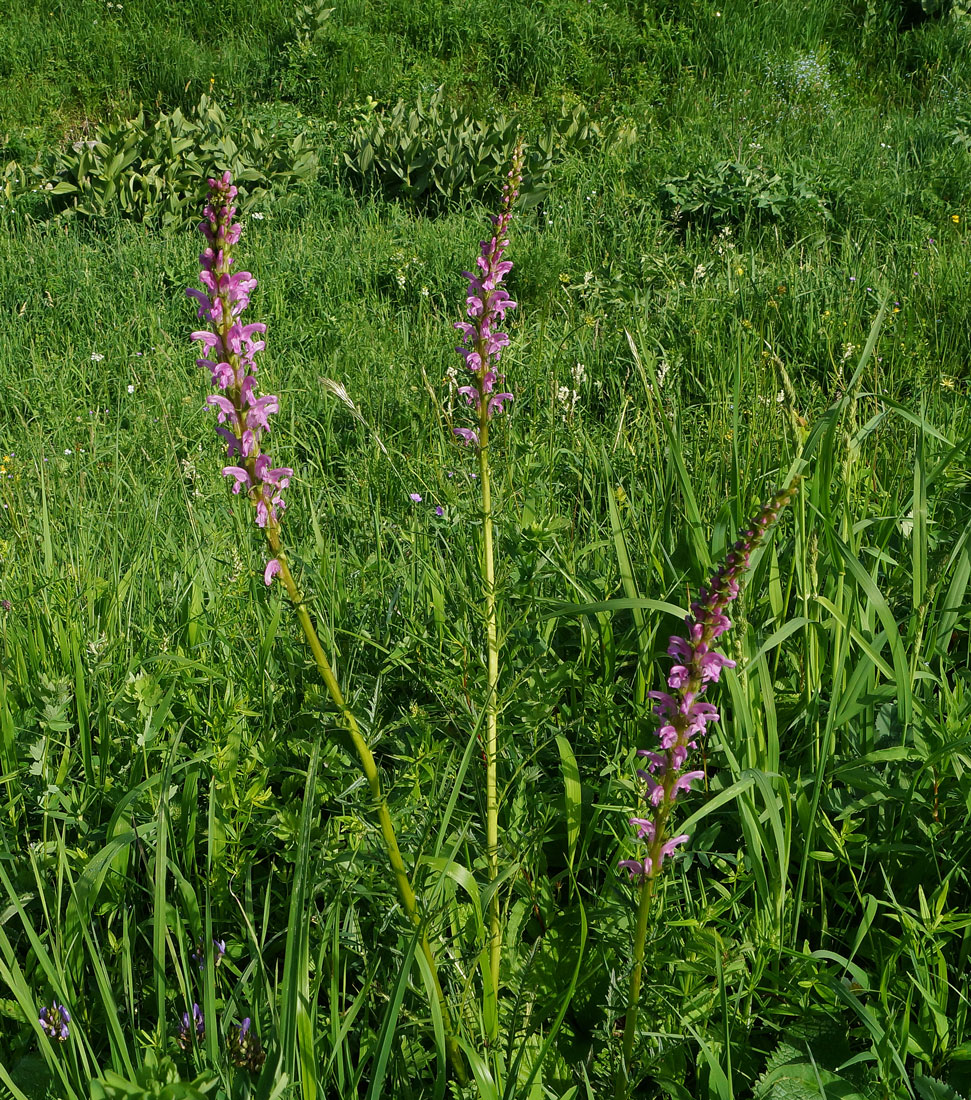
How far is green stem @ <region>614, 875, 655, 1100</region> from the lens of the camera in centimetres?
131

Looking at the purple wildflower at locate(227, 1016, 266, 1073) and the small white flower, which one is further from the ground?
the small white flower

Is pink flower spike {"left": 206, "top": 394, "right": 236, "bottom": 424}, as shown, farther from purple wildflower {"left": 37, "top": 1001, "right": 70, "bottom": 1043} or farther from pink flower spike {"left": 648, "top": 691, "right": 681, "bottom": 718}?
purple wildflower {"left": 37, "top": 1001, "right": 70, "bottom": 1043}

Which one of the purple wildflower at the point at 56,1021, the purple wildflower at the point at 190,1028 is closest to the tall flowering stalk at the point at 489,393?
the purple wildflower at the point at 190,1028

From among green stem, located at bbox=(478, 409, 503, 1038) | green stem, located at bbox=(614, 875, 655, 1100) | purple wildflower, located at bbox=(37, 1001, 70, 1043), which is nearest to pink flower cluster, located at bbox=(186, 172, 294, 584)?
green stem, located at bbox=(478, 409, 503, 1038)

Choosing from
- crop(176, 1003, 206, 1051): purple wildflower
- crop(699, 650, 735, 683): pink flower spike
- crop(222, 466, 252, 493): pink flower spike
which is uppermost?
crop(222, 466, 252, 493): pink flower spike

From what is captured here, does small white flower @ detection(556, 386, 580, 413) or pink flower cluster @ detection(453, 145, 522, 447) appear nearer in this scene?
pink flower cluster @ detection(453, 145, 522, 447)

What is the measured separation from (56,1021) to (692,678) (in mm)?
1115

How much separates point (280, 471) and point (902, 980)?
1.35 meters

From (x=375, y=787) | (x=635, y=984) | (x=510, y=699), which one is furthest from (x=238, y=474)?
(x=635, y=984)

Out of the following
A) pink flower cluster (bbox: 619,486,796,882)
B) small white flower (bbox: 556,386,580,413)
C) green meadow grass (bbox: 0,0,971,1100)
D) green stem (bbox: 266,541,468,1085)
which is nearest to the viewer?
pink flower cluster (bbox: 619,486,796,882)

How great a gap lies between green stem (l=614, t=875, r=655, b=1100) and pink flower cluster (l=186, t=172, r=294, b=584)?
68cm

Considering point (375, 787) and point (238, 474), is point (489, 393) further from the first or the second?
point (375, 787)

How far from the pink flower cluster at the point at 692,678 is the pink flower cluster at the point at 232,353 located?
0.54 m

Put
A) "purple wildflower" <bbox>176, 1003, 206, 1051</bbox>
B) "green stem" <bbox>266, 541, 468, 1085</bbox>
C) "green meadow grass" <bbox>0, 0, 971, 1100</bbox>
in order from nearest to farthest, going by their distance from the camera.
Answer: "green stem" <bbox>266, 541, 468, 1085</bbox>
"purple wildflower" <bbox>176, 1003, 206, 1051</bbox>
"green meadow grass" <bbox>0, 0, 971, 1100</bbox>
